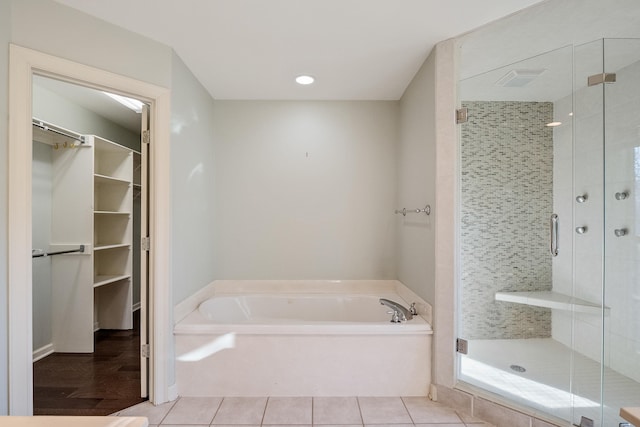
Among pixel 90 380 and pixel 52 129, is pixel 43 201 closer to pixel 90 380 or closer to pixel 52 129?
pixel 52 129

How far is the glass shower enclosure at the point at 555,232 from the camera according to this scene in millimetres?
1844

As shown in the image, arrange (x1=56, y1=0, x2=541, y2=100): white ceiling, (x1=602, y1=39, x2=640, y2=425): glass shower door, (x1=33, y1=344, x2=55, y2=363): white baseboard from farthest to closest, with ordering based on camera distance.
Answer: (x1=33, y1=344, x2=55, y2=363): white baseboard < (x1=602, y1=39, x2=640, y2=425): glass shower door < (x1=56, y1=0, x2=541, y2=100): white ceiling

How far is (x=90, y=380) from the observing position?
95.0 inches

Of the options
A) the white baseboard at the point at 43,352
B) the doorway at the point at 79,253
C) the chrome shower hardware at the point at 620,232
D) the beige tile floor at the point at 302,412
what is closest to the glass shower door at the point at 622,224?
the chrome shower hardware at the point at 620,232

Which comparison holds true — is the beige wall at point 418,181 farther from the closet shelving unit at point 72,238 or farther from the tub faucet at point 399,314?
the closet shelving unit at point 72,238

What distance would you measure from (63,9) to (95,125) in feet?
6.45

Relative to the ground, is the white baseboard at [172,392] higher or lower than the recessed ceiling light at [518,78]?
lower

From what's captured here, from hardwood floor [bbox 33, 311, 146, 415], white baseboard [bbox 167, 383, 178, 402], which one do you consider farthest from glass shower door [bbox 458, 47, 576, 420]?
hardwood floor [bbox 33, 311, 146, 415]

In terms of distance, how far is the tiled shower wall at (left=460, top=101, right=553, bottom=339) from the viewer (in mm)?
2109

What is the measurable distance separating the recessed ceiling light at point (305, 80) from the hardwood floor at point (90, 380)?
259 cm

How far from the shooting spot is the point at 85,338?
2.89 meters

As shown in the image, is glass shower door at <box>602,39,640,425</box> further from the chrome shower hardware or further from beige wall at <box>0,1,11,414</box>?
beige wall at <box>0,1,11,414</box>

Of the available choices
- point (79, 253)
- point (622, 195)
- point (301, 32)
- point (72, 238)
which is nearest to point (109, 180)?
point (72, 238)

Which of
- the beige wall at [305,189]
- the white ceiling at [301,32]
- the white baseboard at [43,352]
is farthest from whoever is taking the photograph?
the beige wall at [305,189]
